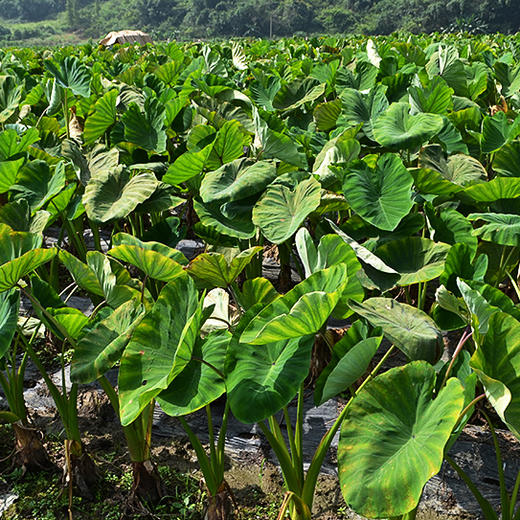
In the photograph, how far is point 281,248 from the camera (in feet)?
6.17

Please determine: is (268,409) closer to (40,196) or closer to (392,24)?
(40,196)

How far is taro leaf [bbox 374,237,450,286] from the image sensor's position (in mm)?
1245

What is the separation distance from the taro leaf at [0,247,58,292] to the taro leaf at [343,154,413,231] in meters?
0.68

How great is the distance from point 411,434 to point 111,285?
2.25 ft

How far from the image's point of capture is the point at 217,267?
1232 millimetres

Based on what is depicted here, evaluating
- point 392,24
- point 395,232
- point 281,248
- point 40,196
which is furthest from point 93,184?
point 392,24

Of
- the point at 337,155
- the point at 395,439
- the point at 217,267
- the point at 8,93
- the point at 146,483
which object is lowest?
the point at 146,483

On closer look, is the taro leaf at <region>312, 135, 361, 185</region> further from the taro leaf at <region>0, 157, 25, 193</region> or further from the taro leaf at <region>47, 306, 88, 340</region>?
the taro leaf at <region>0, 157, 25, 193</region>

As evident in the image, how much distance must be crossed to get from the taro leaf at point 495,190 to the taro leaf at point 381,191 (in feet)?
0.51

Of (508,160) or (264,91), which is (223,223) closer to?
(508,160)

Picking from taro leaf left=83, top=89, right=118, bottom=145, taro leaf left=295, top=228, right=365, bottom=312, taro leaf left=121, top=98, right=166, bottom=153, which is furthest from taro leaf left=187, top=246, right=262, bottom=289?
taro leaf left=83, top=89, right=118, bottom=145

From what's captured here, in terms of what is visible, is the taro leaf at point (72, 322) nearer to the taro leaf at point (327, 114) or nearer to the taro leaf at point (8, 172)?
the taro leaf at point (8, 172)

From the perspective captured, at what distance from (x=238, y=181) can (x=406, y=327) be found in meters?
0.64

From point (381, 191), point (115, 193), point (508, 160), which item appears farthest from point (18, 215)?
point (508, 160)
